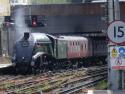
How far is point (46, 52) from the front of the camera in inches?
1160

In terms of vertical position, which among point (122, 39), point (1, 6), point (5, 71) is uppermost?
point (1, 6)

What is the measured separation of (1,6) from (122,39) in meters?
25.0

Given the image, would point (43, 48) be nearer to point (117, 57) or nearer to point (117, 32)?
point (117, 57)

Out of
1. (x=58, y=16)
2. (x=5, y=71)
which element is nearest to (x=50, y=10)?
(x=58, y=16)

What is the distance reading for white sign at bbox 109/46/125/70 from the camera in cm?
1369

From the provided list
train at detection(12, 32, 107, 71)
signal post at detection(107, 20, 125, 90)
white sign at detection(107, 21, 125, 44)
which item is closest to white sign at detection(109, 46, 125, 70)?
signal post at detection(107, 20, 125, 90)

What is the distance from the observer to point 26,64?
28.2 m

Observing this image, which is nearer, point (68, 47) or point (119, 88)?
point (119, 88)

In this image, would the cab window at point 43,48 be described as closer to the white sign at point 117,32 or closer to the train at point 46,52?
the train at point 46,52

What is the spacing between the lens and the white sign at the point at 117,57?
44.9 feet

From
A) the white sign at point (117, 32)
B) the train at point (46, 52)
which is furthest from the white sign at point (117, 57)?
the train at point (46, 52)

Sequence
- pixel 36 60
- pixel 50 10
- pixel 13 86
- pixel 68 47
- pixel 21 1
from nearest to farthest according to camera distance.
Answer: pixel 13 86
pixel 36 60
pixel 68 47
pixel 50 10
pixel 21 1

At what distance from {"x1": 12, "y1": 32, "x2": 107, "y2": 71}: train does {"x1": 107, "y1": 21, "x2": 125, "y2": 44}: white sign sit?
48.0 ft

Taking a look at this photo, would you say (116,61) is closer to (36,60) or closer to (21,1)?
(36,60)
